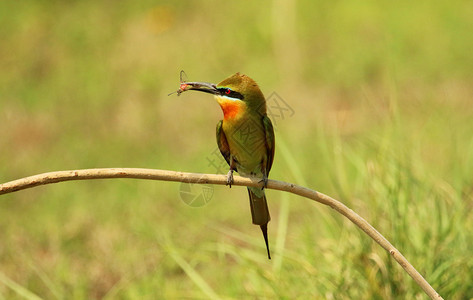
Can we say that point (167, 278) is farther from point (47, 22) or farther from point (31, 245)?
point (47, 22)

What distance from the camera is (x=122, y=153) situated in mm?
4953

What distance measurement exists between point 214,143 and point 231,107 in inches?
130

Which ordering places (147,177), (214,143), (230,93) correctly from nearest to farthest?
(147,177), (230,93), (214,143)

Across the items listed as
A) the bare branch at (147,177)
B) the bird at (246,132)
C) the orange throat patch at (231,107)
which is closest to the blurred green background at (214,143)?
the bird at (246,132)

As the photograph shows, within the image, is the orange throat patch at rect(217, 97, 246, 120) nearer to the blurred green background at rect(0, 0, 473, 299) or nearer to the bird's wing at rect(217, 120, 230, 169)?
the bird's wing at rect(217, 120, 230, 169)

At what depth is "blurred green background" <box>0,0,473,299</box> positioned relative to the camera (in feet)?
8.71

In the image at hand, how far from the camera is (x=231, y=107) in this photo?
69.3 inches

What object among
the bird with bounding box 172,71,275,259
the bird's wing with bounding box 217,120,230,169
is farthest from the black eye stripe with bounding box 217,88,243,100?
the bird's wing with bounding box 217,120,230,169

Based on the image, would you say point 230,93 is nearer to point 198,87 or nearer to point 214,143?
point 198,87

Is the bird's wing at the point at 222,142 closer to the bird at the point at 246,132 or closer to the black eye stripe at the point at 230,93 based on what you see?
the bird at the point at 246,132

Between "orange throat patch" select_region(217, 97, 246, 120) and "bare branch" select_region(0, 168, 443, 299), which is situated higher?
"orange throat patch" select_region(217, 97, 246, 120)

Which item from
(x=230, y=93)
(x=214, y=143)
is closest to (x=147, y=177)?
(x=230, y=93)

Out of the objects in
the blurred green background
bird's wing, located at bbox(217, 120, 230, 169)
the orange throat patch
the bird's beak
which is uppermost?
the bird's beak

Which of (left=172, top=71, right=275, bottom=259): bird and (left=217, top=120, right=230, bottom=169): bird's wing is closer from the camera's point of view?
(left=172, top=71, right=275, bottom=259): bird
